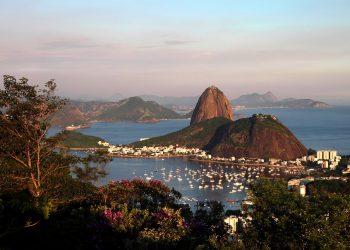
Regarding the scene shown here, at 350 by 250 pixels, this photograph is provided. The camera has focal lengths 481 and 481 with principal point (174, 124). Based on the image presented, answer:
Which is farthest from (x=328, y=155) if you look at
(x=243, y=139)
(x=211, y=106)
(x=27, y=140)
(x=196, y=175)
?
(x=27, y=140)

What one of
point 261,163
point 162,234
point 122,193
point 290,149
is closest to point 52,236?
point 162,234

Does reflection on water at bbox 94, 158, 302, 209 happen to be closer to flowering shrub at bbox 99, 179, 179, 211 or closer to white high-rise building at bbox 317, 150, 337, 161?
white high-rise building at bbox 317, 150, 337, 161

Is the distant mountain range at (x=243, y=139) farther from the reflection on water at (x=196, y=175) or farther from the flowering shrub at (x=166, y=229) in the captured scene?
the flowering shrub at (x=166, y=229)

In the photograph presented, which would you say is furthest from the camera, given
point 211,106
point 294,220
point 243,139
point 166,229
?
point 211,106

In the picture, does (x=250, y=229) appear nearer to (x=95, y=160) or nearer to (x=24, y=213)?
(x=24, y=213)

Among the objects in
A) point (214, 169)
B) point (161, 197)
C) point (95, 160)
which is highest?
point (95, 160)

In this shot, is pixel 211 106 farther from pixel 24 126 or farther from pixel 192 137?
pixel 24 126
